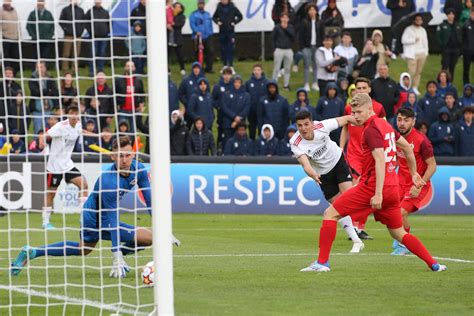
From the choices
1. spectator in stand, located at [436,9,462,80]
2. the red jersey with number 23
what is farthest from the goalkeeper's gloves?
spectator in stand, located at [436,9,462,80]

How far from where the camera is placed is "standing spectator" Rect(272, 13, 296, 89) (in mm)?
28625

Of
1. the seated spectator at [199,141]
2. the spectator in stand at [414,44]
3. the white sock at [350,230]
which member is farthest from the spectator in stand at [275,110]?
the white sock at [350,230]

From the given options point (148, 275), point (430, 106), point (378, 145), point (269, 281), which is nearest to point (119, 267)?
point (148, 275)

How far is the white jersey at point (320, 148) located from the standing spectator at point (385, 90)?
8.93 metres

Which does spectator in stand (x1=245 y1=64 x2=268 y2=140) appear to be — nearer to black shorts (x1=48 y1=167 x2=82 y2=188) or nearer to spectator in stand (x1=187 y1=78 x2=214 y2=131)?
spectator in stand (x1=187 y1=78 x2=214 y2=131)

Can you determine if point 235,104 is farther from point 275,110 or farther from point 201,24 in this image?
point 201,24

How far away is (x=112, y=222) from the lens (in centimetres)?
1197

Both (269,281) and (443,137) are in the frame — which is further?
(443,137)

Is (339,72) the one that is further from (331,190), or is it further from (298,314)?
(298,314)

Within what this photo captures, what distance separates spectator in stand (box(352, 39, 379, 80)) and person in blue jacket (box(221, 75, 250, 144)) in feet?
11.7

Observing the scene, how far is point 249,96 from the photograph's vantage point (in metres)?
25.2

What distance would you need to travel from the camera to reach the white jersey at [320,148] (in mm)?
14727

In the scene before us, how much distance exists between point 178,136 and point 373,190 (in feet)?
40.0

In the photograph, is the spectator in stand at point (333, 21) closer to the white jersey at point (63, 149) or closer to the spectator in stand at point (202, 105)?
the spectator in stand at point (202, 105)
